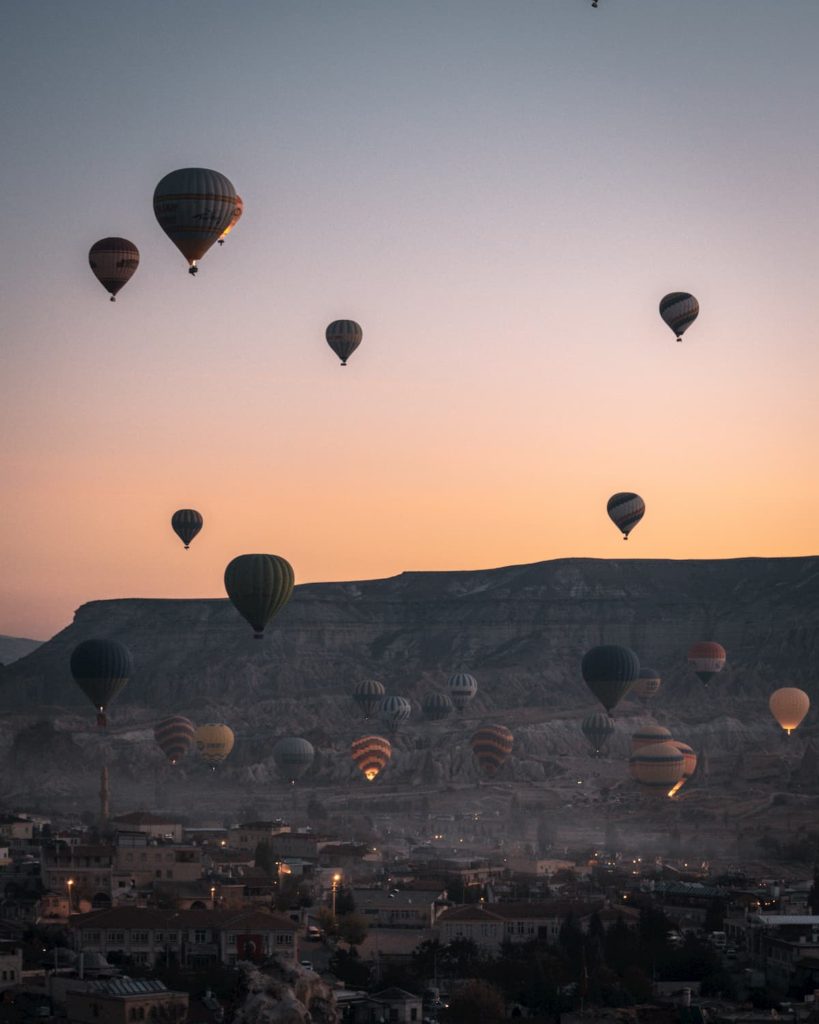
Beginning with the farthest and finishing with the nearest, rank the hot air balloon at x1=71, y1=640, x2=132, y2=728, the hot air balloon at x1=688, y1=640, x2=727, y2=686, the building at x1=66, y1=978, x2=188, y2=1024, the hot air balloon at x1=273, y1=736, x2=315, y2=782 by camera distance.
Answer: the hot air balloon at x1=688, y1=640, x2=727, y2=686
the hot air balloon at x1=273, y1=736, x2=315, y2=782
the hot air balloon at x1=71, y1=640, x2=132, y2=728
the building at x1=66, y1=978, x2=188, y2=1024

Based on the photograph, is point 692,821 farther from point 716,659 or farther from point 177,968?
point 177,968

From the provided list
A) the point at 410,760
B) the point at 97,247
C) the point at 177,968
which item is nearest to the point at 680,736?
the point at 410,760

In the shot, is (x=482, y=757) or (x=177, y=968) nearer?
(x=177, y=968)

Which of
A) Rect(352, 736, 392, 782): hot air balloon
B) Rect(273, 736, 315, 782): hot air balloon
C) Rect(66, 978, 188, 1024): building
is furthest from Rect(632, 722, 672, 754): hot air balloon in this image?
Rect(66, 978, 188, 1024): building

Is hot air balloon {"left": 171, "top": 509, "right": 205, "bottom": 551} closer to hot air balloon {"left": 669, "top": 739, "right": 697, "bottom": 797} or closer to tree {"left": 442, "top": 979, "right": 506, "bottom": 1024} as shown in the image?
hot air balloon {"left": 669, "top": 739, "right": 697, "bottom": 797}

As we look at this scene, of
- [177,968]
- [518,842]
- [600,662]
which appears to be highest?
[600,662]

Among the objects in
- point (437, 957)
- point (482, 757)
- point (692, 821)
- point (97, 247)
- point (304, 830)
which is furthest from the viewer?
point (482, 757)
